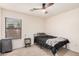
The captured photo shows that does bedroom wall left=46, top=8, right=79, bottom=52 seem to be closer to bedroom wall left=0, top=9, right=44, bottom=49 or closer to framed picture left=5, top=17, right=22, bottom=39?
bedroom wall left=0, top=9, right=44, bottom=49

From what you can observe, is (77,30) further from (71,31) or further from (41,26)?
(41,26)

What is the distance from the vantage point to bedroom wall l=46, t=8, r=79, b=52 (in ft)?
7.80

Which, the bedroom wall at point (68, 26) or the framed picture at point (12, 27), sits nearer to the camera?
the framed picture at point (12, 27)

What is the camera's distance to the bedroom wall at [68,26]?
2378 mm

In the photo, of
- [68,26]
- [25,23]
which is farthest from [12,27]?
[68,26]

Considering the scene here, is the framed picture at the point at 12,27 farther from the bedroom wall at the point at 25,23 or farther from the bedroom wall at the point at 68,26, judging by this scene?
the bedroom wall at the point at 68,26

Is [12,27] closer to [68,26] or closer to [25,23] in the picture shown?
[25,23]

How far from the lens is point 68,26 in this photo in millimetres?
2568

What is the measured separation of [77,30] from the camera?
2.43 m

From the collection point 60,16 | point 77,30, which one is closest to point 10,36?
point 60,16

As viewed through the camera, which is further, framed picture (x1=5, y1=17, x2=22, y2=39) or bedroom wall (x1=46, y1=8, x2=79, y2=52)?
bedroom wall (x1=46, y1=8, x2=79, y2=52)

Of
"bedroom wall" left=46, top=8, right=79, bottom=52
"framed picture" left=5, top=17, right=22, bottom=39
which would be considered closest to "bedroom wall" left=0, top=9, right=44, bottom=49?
"framed picture" left=5, top=17, right=22, bottom=39

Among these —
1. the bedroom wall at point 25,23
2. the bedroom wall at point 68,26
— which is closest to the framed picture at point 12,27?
the bedroom wall at point 25,23

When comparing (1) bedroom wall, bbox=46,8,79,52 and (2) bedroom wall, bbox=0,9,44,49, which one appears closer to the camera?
(2) bedroom wall, bbox=0,9,44,49
